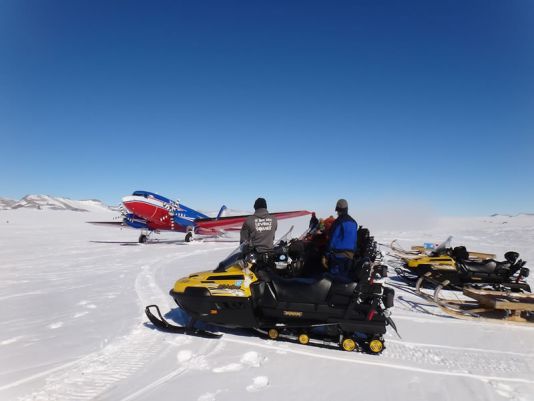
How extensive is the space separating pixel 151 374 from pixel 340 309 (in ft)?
7.46

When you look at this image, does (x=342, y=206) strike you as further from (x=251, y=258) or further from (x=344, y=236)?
(x=251, y=258)

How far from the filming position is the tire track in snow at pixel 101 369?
295 centimetres

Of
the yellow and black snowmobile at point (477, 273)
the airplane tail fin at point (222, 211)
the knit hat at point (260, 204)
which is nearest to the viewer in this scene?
the knit hat at point (260, 204)

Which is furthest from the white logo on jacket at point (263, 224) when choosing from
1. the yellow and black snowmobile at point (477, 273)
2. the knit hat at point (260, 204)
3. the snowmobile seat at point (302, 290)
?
the yellow and black snowmobile at point (477, 273)

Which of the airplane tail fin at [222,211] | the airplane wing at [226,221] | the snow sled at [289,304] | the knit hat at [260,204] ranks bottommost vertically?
the snow sled at [289,304]

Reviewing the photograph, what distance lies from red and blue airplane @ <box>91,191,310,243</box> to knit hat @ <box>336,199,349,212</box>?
15.2 meters

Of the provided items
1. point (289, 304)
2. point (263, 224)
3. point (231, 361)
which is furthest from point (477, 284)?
point (231, 361)

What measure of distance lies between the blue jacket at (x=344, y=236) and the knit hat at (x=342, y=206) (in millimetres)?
286

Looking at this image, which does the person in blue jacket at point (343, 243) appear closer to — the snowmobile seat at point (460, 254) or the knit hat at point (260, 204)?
the knit hat at point (260, 204)

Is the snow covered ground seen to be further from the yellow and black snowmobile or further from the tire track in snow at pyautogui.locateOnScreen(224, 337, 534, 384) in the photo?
the yellow and black snowmobile

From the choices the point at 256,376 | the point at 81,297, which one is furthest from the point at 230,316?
the point at 81,297

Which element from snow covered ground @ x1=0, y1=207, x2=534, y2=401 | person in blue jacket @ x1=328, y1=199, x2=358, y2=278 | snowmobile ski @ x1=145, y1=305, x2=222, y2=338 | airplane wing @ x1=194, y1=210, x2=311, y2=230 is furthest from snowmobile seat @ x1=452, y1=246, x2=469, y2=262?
airplane wing @ x1=194, y1=210, x2=311, y2=230

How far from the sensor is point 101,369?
343 cm

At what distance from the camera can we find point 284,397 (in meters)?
2.93
